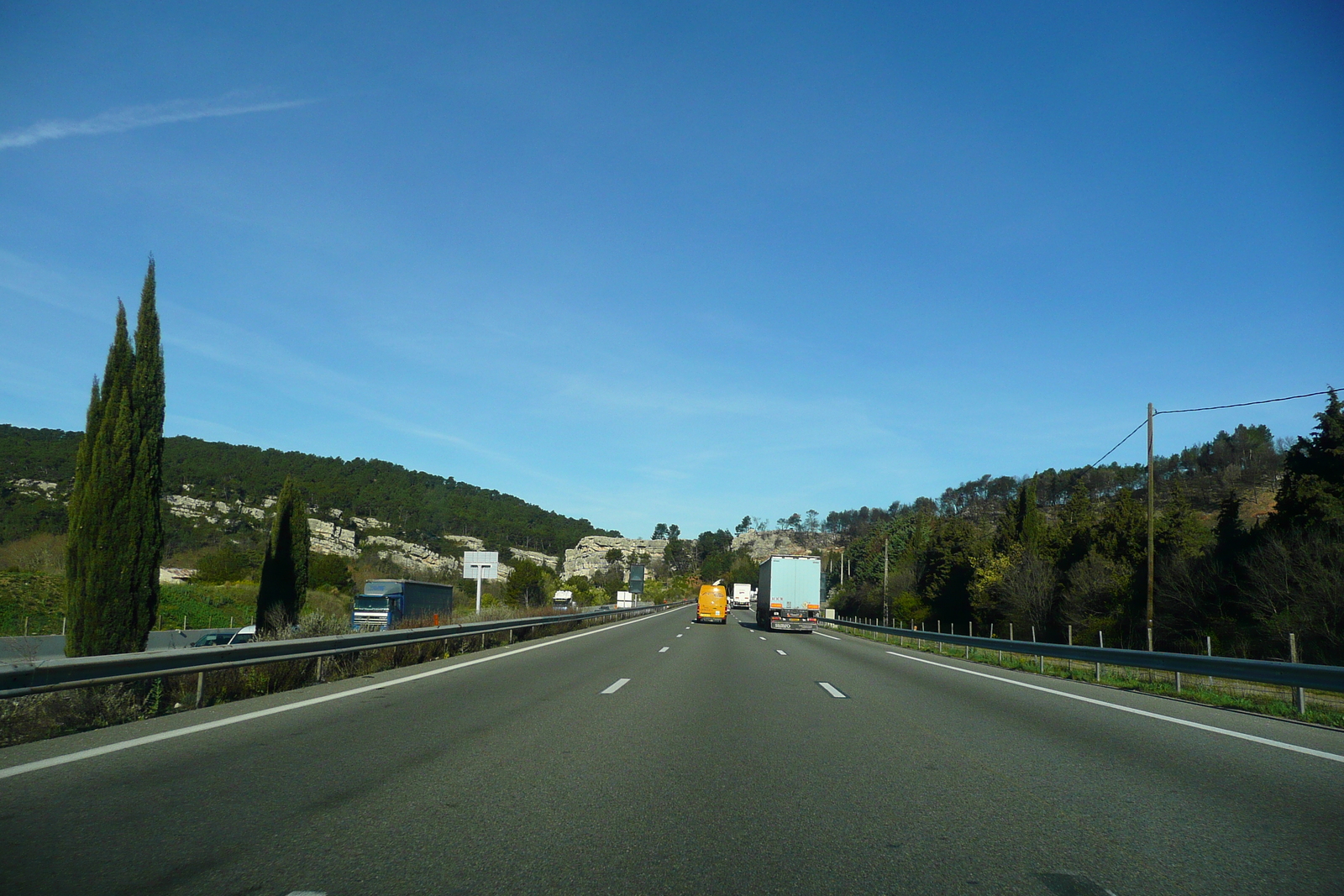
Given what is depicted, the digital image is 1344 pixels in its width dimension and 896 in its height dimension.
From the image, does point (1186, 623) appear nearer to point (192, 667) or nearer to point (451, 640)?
point (451, 640)

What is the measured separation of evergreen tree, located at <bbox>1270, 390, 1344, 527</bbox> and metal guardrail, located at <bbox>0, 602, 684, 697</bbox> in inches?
1335

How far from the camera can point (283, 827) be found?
510 cm

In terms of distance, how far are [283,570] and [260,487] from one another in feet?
305

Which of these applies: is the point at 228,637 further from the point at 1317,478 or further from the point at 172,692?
the point at 1317,478

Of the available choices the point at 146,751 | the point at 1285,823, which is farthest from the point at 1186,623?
the point at 146,751

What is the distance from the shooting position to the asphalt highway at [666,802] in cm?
437

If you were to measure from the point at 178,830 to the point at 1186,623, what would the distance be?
43493 mm

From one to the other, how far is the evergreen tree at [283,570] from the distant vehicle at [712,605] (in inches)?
1170

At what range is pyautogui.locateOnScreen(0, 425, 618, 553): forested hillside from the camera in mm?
76375

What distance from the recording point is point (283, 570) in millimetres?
30422

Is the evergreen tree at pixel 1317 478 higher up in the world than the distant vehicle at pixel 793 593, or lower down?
higher up

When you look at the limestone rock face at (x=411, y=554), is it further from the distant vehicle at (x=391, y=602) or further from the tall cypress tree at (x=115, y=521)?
the tall cypress tree at (x=115, y=521)

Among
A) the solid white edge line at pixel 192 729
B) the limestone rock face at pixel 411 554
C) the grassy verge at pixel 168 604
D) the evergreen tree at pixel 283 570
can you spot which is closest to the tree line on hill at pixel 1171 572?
the solid white edge line at pixel 192 729

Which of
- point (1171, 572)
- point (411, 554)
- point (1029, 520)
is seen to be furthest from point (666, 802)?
point (411, 554)
